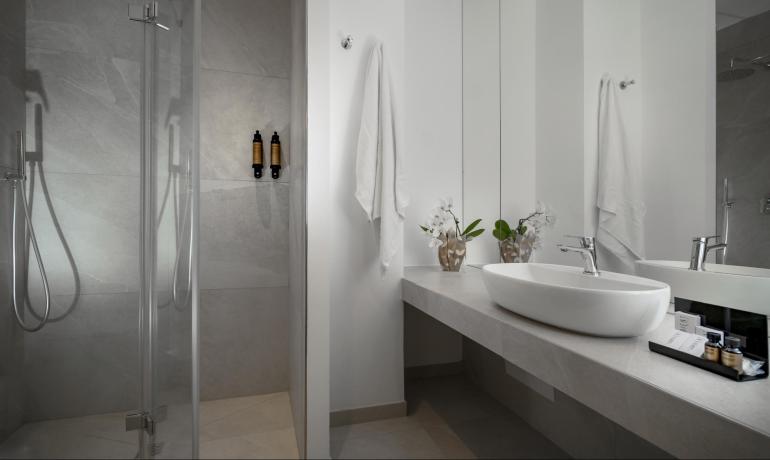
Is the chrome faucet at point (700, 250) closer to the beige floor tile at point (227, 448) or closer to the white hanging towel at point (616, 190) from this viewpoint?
the white hanging towel at point (616, 190)

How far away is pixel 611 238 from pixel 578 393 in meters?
0.72

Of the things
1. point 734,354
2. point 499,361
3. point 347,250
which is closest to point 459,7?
point 347,250

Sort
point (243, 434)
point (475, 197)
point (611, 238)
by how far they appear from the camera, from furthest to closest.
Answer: point (475, 197) < point (243, 434) < point (611, 238)

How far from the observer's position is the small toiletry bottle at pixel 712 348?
0.77 metres

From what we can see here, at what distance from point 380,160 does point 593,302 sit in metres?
1.25

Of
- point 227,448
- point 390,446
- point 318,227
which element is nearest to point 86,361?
point 318,227

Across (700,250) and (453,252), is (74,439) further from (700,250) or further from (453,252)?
(700,250)

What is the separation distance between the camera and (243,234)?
2305 millimetres

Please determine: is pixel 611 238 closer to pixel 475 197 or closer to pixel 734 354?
pixel 734 354

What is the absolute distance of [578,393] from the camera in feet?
2.86

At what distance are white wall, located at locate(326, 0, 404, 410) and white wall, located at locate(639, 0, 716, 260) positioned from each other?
1079mm

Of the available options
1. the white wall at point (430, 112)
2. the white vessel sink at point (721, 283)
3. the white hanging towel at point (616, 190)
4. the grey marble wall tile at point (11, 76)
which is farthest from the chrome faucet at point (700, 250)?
the grey marble wall tile at point (11, 76)

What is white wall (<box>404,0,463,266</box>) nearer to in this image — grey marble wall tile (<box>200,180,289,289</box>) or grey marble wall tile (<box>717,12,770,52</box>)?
grey marble wall tile (<box>200,180,289,289</box>)

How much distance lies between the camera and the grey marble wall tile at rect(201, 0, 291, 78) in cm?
222
